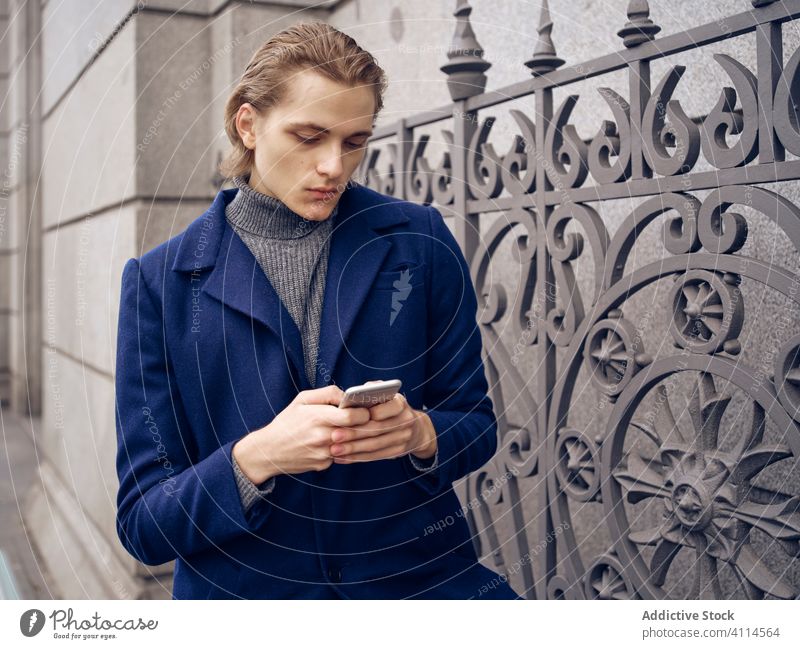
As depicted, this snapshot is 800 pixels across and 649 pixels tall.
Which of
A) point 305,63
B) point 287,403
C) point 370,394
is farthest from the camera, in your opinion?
point 287,403

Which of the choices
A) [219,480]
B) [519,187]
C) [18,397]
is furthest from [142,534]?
[18,397]

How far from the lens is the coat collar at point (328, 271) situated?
1678mm

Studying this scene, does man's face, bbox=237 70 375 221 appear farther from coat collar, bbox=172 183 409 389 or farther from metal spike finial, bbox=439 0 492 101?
metal spike finial, bbox=439 0 492 101

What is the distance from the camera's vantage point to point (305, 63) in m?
1.59

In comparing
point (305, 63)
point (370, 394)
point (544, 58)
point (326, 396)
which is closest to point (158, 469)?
point (326, 396)

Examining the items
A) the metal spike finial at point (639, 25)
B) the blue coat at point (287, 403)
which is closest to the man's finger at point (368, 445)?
the blue coat at point (287, 403)

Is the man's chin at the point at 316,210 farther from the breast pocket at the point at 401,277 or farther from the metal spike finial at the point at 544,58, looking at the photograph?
the metal spike finial at the point at 544,58

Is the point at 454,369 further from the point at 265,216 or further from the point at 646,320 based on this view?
the point at 646,320

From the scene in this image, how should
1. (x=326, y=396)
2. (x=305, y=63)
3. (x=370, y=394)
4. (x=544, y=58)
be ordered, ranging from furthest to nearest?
1. (x=544, y=58)
2. (x=305, y=63)
3. (x=326, y=396)
4. (x=370, y=394)

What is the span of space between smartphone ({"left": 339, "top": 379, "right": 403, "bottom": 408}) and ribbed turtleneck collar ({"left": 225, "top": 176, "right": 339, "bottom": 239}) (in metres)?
0.49

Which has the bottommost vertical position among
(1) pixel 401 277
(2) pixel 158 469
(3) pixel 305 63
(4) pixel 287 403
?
(2) pixel 158 469

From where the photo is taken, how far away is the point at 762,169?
1.56 meters

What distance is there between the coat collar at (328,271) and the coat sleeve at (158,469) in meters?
0.14

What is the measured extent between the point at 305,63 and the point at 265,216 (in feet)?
1.09
